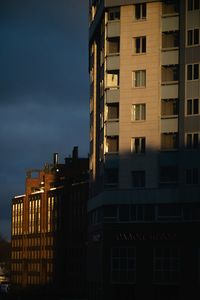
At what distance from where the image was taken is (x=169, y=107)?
97.2m

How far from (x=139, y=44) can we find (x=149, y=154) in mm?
12617

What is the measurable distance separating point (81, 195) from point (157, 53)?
58.0 m

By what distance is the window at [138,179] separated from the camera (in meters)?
95.9

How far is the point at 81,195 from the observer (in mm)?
152250

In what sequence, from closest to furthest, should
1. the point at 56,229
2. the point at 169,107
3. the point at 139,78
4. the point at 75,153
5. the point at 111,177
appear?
the point at 169,107, the point at 111,177, the point at 139,78, the point at 56,229, the point at 75,153

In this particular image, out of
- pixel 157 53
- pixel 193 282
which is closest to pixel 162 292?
pixel 193 282

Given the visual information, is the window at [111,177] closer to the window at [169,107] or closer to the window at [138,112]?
the window at [138,112]

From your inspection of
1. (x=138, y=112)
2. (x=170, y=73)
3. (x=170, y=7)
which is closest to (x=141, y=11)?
(x=170, y=7)

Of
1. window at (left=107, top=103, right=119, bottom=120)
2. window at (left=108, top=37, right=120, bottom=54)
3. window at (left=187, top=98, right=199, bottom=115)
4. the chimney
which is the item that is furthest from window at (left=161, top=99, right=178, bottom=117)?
the chimney

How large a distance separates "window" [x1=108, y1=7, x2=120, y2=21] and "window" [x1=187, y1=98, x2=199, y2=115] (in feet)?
43.9

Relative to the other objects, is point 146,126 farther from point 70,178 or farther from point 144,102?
point 70,178

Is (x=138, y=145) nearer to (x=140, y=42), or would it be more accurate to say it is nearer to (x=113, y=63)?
(x=113, y=63)

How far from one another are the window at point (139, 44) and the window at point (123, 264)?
72.3 feet

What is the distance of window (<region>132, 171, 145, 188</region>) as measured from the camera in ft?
315
